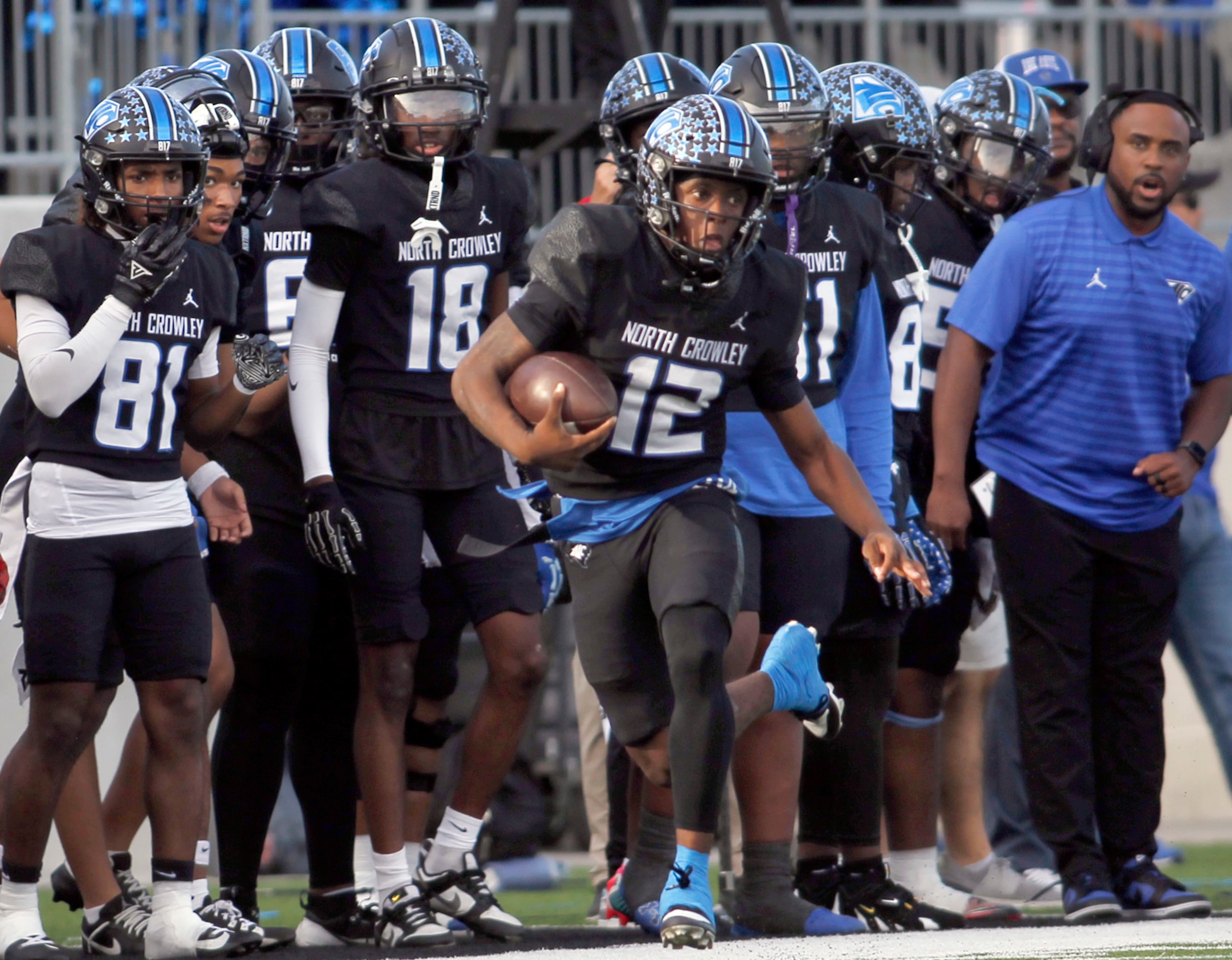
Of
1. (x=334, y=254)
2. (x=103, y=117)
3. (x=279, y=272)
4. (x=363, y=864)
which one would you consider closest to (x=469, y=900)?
→ (x=363, y=864)

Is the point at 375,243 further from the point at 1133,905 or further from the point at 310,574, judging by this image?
the point at 1133,905

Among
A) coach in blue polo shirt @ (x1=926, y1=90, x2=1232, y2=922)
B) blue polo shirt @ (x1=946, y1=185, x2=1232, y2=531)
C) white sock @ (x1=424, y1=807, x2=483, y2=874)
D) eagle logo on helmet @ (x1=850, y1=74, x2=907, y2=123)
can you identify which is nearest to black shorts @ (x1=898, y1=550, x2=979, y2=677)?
coach in blue polo shirt @ (x1=926, y1=90, x2=1232, y2=922)

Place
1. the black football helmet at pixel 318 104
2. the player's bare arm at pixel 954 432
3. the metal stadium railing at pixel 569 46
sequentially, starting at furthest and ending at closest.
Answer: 1. the metal stadium railing at pixel 569 46
2. the black football helmet at pixel 318 104
3. the player's bare arm at pixel 954 432

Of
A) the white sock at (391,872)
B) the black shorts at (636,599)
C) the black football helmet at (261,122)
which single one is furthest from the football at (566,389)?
the white sock at (391,872)

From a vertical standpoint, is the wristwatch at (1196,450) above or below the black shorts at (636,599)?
above

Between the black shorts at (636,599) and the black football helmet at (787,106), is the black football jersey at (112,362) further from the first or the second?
the black football helmet at (787,106)

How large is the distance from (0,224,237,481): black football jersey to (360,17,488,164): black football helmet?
28.5 inches

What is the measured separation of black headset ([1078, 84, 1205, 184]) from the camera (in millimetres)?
5918

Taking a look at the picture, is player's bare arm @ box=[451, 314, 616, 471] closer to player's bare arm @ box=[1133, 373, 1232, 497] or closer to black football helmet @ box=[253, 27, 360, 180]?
black football helmet @ box=[253, 27, 360, 180]

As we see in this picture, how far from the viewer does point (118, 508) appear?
193 inches

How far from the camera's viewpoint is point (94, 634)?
486 centimetres

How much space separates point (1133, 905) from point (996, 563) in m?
0.99

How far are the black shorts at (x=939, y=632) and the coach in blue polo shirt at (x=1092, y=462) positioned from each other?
251mm

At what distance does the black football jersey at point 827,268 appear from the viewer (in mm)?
5461
